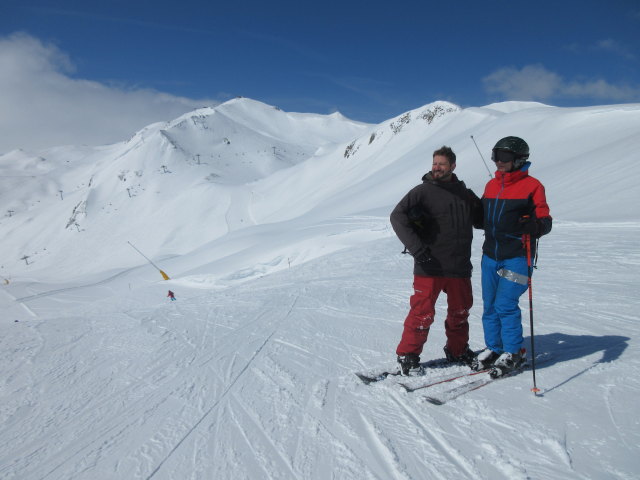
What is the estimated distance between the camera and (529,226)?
311 centimetres

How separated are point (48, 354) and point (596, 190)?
49.8 ft

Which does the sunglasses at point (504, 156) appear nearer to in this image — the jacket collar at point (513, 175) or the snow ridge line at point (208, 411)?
the jacket collar at point (513, 175)

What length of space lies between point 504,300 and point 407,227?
1.10 metres

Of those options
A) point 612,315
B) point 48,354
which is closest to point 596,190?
point 612,315

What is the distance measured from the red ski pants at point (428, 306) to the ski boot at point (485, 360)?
317 millimetres

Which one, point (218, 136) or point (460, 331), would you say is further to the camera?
point (218, 136)

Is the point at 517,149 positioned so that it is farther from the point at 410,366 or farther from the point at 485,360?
the point at 410,366

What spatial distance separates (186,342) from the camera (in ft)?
16.0

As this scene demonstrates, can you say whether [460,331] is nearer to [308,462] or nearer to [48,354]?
[308,462]

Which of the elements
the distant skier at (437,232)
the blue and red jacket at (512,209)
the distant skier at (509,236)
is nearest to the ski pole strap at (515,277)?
the distant skier at (509,236)

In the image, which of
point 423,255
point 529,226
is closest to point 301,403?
point 423,255

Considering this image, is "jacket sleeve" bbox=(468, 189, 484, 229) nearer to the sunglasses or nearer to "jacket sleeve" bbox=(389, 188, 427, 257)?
the sunglasses

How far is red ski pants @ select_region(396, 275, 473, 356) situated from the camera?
11.1 feet

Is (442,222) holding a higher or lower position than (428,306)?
higher
